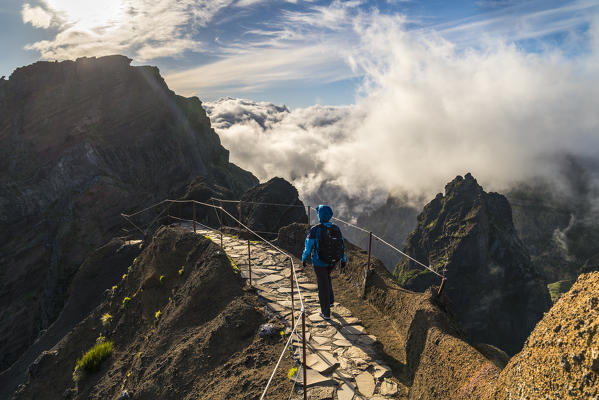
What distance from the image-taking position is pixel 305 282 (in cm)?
1133

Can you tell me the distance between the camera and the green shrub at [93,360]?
11375 mm

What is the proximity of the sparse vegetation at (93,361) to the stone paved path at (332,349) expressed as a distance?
18.4 feet

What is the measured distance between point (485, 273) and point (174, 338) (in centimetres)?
12991

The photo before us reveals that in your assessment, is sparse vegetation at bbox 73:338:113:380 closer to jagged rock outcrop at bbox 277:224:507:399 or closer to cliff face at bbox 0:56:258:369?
jagged rock outcrop at bbox 277:224:507:399

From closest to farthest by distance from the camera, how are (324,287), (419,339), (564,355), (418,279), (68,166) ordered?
(564,355) → (419,339) → (324,287) → (68,166) → (418,279)

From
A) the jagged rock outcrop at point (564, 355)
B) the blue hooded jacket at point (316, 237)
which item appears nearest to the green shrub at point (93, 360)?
the blue hooded jacket at point (316, 237)

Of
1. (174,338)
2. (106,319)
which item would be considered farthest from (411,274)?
(174,338)

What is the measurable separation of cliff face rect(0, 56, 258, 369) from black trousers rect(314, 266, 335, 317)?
40458mm

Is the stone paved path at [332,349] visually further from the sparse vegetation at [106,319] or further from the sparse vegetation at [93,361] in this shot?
the sparse vegetation at [106,319]

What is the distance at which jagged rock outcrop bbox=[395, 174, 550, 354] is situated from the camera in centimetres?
11344

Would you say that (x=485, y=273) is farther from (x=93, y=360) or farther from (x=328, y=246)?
(x=93, y=360)

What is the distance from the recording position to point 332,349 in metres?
7.34

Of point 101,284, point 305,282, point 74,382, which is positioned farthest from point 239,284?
point 101,284

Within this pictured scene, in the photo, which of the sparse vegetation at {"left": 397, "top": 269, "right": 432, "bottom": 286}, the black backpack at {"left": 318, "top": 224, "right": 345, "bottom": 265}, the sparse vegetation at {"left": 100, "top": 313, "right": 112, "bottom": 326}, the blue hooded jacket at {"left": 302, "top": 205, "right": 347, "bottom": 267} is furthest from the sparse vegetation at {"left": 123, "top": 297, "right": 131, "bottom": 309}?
the sparse vegetation at {"left": 397, "top": 269, "right": 432, "bottom": 286}
